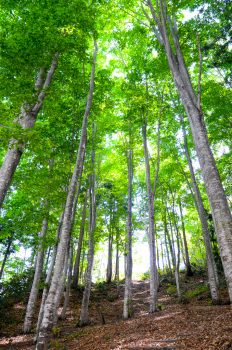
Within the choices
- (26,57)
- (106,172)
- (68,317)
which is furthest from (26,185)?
(106,172)

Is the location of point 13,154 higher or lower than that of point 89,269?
higher

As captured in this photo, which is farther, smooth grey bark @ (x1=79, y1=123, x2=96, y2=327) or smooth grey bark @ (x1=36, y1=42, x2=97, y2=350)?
smooth grey bark @ (x1=79, y1=123, x2=96, y2=327)

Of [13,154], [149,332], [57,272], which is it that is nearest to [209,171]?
[57,272]

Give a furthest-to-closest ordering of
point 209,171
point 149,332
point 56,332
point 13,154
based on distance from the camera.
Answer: point 56,332, point 13,154, point 149,332, point 209,171

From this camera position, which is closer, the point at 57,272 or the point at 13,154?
the point at 57,272

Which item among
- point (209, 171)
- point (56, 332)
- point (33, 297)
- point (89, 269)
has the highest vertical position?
point (209, 171)

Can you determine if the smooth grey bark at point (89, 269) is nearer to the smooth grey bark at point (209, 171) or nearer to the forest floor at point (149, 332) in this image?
the forest floor at point (149, 332)

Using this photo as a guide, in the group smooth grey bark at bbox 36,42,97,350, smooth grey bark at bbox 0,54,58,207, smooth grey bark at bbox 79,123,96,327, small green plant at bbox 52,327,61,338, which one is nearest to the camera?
smooth grey bark at bbox 36,42,97,350

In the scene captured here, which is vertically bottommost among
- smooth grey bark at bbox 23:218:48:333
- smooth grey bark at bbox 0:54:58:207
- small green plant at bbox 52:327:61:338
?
small green plant at bbox 52:327:61:338

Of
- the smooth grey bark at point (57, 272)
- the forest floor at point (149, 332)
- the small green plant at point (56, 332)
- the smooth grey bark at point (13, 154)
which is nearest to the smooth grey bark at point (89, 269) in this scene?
the forest floor at point (149, 332)

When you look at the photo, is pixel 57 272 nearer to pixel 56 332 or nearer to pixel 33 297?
pixel 56 332

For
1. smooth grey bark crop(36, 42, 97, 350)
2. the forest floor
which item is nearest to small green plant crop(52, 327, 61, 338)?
the forest floor

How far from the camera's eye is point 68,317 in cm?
1291

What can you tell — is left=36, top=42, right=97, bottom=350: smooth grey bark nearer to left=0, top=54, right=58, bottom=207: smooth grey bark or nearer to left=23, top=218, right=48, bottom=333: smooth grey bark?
left=0, top=54, right=58, bottom=207: smooth grey bark
